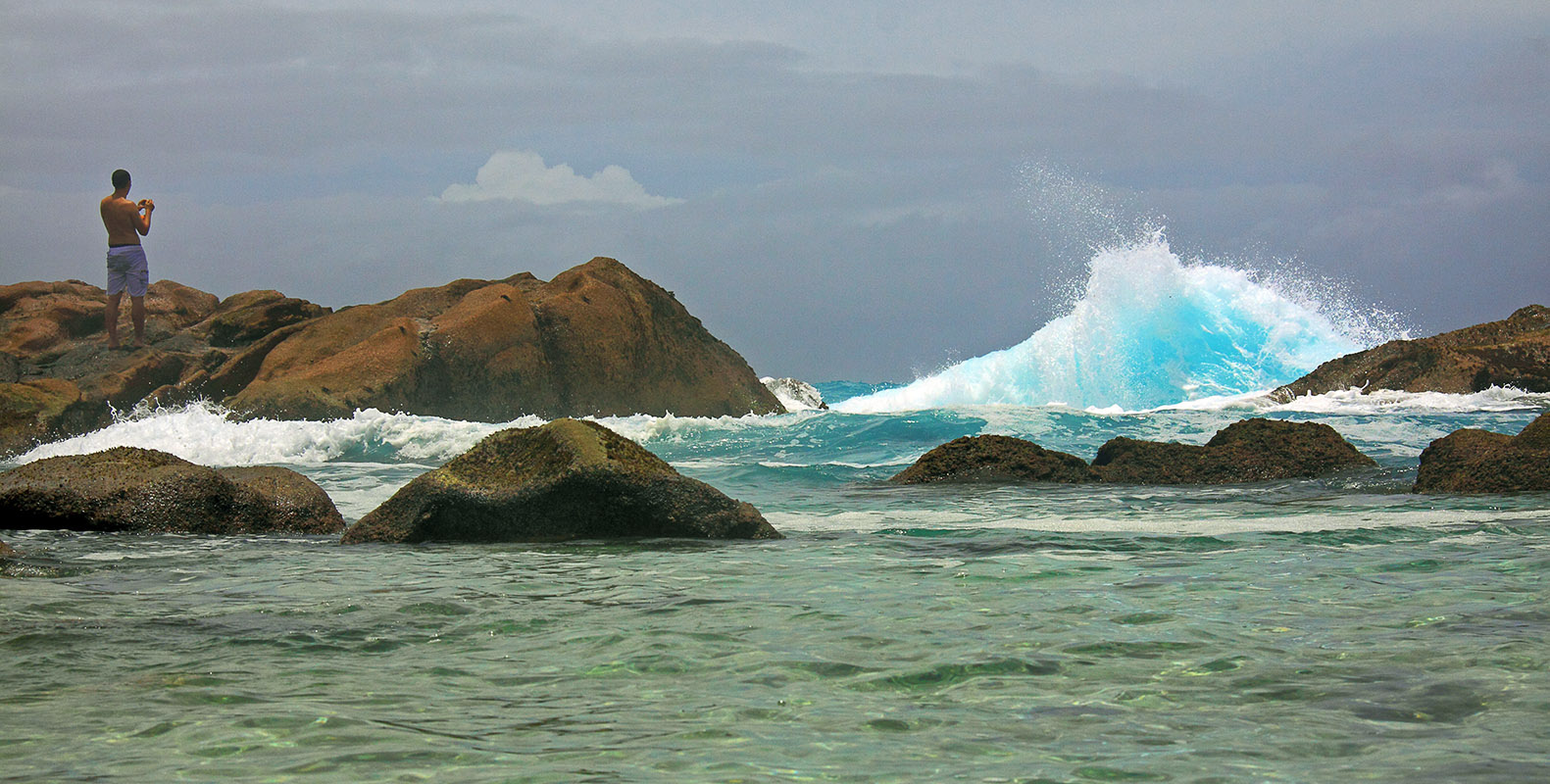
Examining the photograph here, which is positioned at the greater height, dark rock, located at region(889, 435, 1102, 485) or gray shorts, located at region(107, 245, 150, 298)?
gray shorts, located at region(107, 245, 150, 298)

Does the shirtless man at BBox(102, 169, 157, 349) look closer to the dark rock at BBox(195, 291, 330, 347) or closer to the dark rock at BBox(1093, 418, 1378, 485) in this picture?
the dark rock at BBox(195, 291, 330, 347)

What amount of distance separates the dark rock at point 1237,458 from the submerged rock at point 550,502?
473 cm

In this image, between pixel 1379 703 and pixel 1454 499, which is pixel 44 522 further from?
Result: pixel 1454 499

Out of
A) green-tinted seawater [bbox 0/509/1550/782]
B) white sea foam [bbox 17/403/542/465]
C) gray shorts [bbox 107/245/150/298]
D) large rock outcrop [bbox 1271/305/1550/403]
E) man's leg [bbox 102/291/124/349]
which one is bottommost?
green-tinted seawater [bbox 0/509/1550/782]

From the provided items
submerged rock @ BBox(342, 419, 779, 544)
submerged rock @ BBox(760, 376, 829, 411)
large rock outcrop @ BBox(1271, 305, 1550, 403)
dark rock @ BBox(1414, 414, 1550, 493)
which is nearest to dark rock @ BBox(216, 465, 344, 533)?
submerged rock @ BBox(342, 419, 779, 544)

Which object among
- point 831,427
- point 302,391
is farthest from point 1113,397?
point 302,391

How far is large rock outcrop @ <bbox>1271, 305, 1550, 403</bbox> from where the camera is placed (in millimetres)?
18578

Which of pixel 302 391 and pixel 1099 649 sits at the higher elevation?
pixel 302 391

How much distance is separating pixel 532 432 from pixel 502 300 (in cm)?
1068

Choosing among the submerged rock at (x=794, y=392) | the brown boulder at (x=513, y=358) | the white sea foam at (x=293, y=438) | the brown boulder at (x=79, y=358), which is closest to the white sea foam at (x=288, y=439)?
the white sea foam at (x=293, y=438)

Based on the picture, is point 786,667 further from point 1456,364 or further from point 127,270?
point 1456,364

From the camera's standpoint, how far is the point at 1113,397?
80.7 ft

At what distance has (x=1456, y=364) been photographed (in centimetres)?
1886

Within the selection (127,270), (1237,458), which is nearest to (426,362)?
(127,270)
